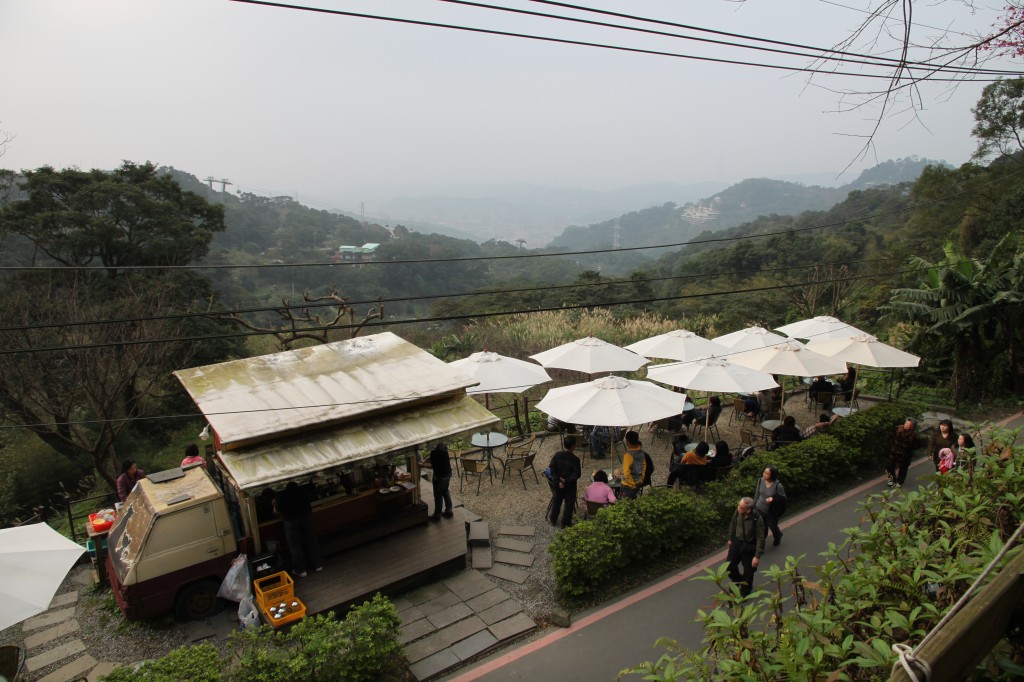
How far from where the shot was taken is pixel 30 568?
650 cm

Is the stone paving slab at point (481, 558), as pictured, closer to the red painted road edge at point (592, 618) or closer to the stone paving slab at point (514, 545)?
the stone paving slab at point (514, 545)

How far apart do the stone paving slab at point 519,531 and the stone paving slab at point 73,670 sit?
5292mm

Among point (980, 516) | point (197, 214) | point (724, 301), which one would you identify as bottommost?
point (724, 301)

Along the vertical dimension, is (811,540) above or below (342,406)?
below

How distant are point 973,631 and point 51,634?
9393 mm

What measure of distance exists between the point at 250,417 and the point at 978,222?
32.6 m

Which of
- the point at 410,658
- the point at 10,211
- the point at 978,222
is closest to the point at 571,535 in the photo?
the point at 410,658

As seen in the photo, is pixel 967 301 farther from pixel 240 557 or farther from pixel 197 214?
pixel 197 214

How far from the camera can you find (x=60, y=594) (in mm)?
8273

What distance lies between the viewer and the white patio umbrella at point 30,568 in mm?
6062

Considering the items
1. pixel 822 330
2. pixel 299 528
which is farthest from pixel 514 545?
pixel 822 330

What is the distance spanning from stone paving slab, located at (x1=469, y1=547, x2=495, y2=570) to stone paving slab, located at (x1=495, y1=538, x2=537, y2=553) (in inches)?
8.9

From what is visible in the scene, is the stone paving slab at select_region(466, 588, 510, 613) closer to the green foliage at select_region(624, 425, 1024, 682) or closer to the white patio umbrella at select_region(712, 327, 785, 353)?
the green foliage at select_region(624, 425, 1024, 682)

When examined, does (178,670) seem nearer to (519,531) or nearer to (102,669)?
(102,669)
